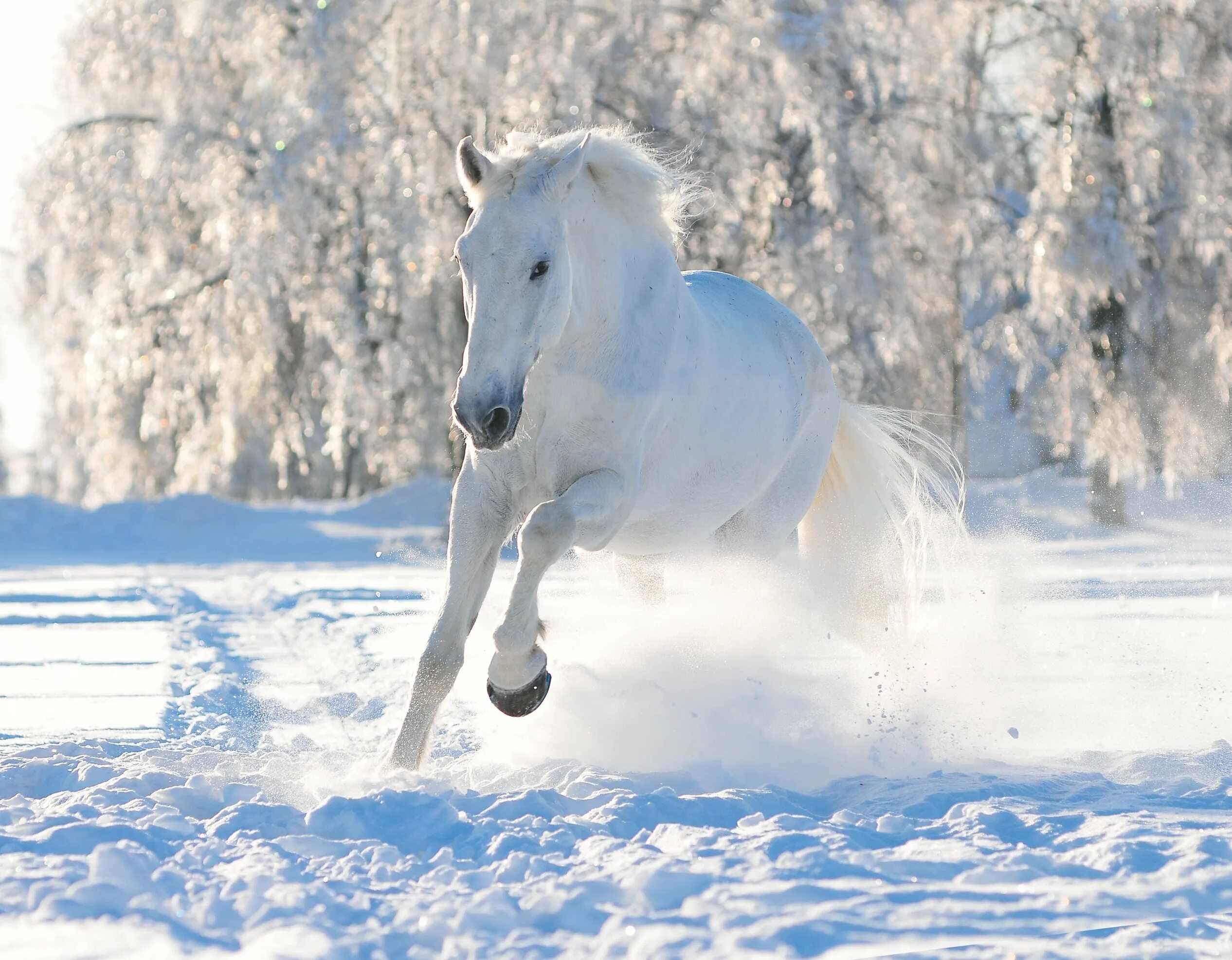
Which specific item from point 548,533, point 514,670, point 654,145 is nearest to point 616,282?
point 548,533

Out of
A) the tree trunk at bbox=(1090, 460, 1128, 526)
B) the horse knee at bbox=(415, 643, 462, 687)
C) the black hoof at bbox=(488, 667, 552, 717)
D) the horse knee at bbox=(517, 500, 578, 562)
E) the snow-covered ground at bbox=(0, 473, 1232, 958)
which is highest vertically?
the horse knee at bbox=(517, 500, 578, 562)

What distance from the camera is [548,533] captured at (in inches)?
140

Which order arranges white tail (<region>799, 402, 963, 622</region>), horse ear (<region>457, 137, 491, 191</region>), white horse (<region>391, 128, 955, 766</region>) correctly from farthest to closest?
white tail (<region>799, 402, 963, 622</region>) < horse ear (<region>457, 137, 491, 191</region>) < white horse (<region>391, 128, 955, 766</region>)

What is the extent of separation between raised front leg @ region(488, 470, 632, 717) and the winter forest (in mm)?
7970

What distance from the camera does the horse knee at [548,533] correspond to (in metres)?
3.55

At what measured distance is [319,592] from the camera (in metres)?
9.41

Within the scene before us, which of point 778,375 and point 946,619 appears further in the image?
point 946,619

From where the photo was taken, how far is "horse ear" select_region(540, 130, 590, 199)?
358 centimetres

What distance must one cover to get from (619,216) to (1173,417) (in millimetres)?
12417

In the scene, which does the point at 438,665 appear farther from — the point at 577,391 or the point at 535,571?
the point at 577,391

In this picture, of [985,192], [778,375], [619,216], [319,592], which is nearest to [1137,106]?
[985,192]

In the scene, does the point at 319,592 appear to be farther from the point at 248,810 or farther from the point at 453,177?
the point at 248,810

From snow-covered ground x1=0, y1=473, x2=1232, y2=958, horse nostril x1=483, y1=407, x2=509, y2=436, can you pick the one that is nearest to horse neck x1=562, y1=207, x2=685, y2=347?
horse nostril x1=483, y1=407, x2=509, y2=436

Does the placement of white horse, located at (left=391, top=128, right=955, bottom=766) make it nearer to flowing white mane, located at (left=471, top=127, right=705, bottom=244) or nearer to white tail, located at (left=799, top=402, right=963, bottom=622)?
flowing white mane, located at (left=471, top=127, right=705, bottom=244)
